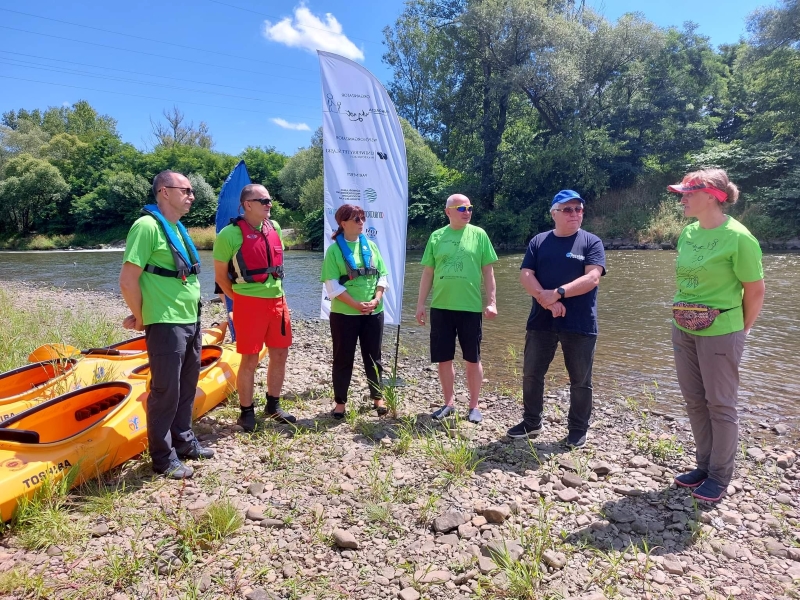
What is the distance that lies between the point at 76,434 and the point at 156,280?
1.08m

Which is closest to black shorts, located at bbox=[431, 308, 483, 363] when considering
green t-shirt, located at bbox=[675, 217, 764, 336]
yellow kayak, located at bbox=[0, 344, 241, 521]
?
green t-shirt, located at bbox=[675, 217, 764, 336]

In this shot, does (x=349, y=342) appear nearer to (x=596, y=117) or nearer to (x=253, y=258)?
(x=253, y=258)

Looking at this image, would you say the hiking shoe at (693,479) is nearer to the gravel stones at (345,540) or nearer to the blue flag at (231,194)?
the gravel stones at (345,540)

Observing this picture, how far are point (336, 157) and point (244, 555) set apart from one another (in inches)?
147

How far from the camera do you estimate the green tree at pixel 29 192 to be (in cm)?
4284

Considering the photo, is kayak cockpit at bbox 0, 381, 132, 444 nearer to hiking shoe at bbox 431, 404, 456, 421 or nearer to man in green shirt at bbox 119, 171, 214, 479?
man in green shirt at bbox 119, 171, 214, 479

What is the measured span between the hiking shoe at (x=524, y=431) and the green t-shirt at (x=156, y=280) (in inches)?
100

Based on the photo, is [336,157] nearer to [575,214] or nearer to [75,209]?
[575,214]

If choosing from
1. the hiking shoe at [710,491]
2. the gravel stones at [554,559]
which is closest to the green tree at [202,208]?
the hiking shoe at [710,491]

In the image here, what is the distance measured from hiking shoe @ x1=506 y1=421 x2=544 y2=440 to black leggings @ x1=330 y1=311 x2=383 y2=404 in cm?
122

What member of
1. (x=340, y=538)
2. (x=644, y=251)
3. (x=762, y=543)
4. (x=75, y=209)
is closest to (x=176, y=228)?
(x=340, y=538)

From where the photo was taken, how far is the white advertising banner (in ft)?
16.3

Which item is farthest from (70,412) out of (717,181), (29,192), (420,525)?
(29,192)

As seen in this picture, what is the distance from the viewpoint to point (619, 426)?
4391mm
